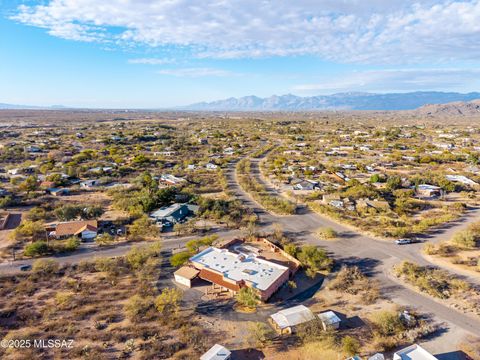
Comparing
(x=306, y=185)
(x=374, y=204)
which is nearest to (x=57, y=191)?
(x=306, y=185)

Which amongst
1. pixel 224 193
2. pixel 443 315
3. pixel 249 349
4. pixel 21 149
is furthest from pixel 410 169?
pixel 21 149

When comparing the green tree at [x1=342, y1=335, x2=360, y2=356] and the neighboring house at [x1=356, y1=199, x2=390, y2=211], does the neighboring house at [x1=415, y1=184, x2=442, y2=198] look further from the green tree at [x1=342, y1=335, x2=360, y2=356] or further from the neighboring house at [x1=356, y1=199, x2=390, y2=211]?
the green tree at [x1=342, y1=335, x2=360, y2=356]

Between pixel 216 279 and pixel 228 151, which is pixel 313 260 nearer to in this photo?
pixel 216 279

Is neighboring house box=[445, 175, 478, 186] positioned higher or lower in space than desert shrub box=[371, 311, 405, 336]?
higher

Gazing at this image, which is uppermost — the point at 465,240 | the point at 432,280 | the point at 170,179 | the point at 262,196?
the point at 170,179

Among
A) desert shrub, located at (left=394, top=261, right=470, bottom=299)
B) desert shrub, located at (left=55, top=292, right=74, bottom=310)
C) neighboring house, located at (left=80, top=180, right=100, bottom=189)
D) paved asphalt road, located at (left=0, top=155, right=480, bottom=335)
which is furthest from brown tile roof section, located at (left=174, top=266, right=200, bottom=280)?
neighboring house, located at (left=80, top=180, right=100, bottom=189)

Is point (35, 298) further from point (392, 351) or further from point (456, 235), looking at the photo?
point (456, 235)

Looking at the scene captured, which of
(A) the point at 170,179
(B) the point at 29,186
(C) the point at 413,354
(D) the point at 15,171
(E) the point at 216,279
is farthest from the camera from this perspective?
(D) the point at 15,171

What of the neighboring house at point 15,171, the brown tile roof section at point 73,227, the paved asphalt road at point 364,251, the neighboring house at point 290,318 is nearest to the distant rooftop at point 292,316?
the neighboring house at point 290,318
